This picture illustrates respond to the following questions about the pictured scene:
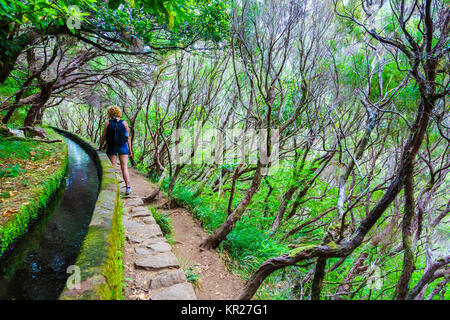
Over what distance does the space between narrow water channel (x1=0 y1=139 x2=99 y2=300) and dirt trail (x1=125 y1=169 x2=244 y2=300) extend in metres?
1.69

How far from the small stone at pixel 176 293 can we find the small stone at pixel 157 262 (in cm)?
39

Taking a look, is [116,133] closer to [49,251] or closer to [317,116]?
[49,251]

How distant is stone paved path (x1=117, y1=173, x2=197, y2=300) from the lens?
242cm

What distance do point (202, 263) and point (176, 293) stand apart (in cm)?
178

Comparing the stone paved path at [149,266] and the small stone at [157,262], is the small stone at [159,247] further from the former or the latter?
the small stone at [157,262]

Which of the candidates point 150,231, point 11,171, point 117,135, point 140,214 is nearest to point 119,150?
point 117,135

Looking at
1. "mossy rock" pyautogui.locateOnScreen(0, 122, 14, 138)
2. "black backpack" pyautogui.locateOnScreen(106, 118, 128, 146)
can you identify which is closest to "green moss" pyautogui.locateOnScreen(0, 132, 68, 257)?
"black backpack" pyautogui.locateOnScreen(106, 118, 128, 146)

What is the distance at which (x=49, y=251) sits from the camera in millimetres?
3170

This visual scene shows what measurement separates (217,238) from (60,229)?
2811 millimetres

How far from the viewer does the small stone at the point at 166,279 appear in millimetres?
2541

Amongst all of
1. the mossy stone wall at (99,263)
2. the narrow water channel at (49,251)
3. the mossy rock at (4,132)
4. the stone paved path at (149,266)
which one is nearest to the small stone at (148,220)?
the stone paved path at (149,266)

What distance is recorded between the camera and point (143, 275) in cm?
270

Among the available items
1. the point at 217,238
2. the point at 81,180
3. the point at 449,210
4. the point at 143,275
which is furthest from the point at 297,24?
the point at 81,180

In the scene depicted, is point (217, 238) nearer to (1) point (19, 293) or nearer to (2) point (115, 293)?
(2) point (115, 293)
